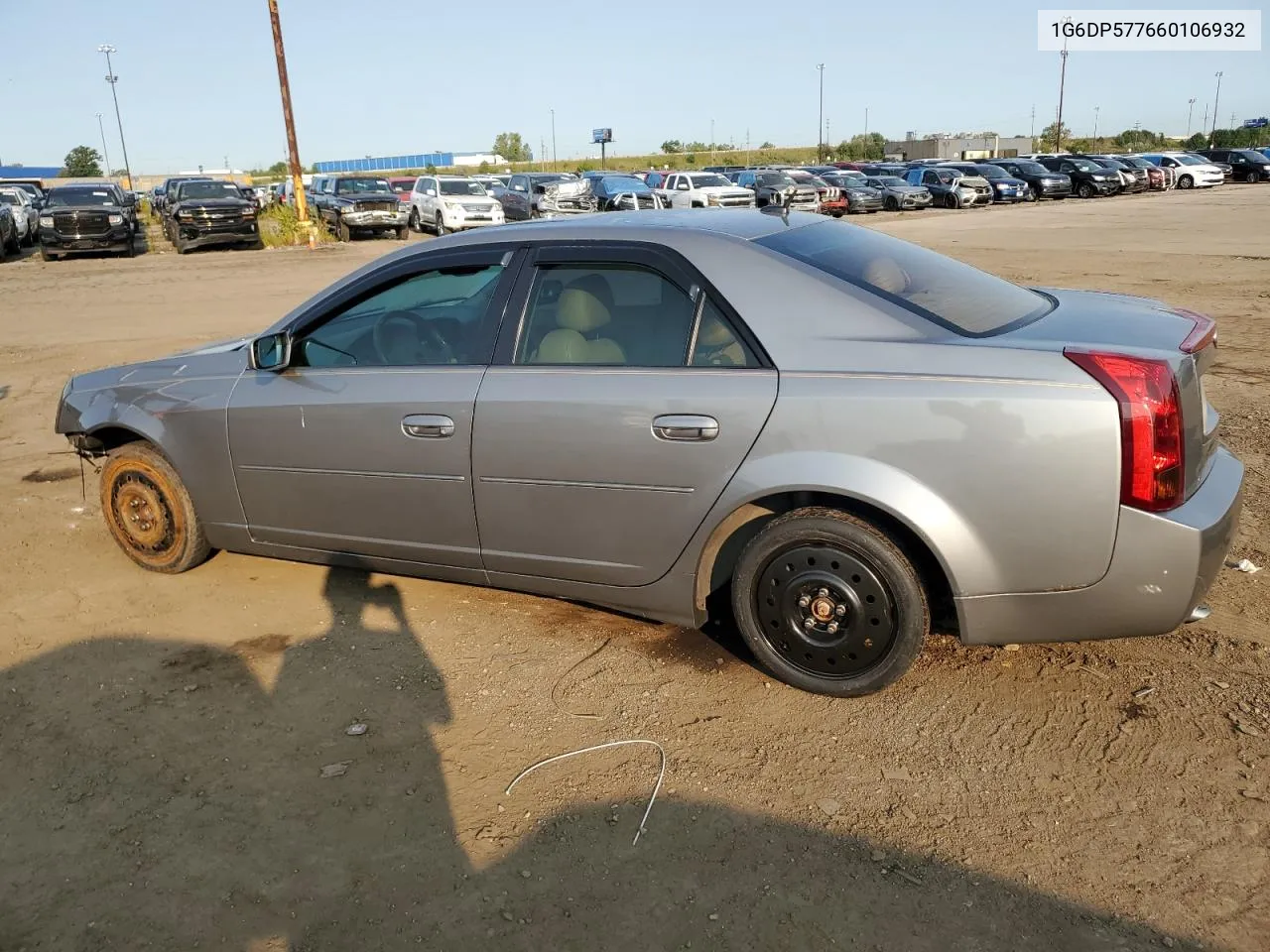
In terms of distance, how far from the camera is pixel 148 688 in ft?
12.6

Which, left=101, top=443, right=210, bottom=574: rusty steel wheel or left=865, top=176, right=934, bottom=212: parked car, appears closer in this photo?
left=101, top=443, right=210, bottom=574: rusty steel wheel

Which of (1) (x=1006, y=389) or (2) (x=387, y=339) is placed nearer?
(1) (x=1006, y=389)

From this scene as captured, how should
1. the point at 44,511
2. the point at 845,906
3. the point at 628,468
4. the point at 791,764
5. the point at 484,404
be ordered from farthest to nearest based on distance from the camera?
the point at 44,511 → the point at 484,404 → the point at 628,468 → the point at 791,764 → the point at 845,906

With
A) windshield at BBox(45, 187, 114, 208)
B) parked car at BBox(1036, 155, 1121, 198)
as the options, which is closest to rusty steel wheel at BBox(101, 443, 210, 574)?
windshield at BBox(45, 187, 114, 208)

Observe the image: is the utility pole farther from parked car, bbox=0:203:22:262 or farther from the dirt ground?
the dirt ground

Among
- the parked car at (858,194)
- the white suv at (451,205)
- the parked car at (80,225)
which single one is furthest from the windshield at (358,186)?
the parked car at (858,194)

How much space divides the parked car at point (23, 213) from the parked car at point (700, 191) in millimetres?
18049

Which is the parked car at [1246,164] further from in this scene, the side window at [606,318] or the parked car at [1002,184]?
the side window at [606,318]

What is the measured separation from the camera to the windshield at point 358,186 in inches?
1180

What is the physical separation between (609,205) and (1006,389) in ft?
96.0

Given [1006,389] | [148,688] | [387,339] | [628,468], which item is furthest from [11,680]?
[1006,389]

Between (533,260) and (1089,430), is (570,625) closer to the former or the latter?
(533,260)

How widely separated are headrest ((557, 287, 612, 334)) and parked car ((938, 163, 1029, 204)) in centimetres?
4014

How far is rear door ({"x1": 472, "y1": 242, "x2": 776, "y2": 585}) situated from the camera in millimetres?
3422
